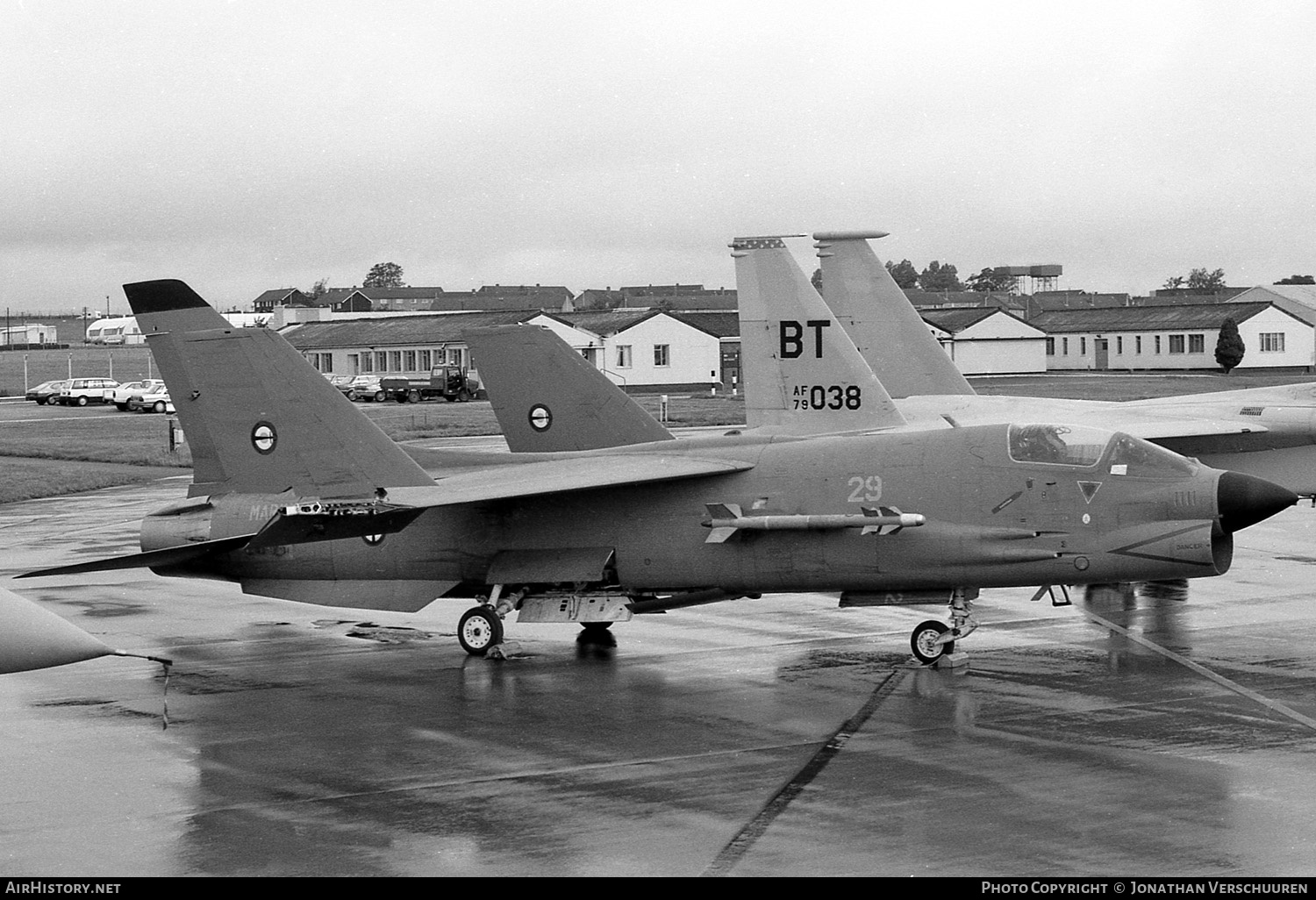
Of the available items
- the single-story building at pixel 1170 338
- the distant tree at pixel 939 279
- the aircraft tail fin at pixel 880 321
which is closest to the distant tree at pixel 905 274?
the distant tree at pixel 939 279

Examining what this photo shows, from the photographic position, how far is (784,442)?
15680 millimetres

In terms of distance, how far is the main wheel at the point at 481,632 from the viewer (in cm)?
1567

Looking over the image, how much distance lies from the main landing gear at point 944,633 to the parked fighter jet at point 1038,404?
6.41 meters

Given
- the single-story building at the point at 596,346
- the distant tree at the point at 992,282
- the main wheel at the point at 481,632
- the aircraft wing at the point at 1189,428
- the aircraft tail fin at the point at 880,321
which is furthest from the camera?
the distant tree at the point at 992,282

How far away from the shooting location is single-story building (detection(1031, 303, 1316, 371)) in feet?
274

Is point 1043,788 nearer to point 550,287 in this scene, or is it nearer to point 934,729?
point 934,729

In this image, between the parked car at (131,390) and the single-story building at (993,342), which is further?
the single-story building at (993,342)

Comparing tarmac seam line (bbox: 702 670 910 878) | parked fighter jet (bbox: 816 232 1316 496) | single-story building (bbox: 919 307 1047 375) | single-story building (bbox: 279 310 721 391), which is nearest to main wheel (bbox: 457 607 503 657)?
tarmac seam line (bbox: 702 670 910 878)

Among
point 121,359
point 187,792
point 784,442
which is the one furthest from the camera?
point 121,359

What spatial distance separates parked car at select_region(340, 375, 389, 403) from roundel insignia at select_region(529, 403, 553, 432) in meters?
57.7

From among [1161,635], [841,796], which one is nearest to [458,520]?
[841,796]

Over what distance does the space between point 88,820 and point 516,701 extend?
14.8 feet

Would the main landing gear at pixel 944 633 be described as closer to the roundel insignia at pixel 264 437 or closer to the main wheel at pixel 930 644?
the main wheel at pixel 930 644

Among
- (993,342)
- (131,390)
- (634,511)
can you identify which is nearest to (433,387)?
(131,390)
